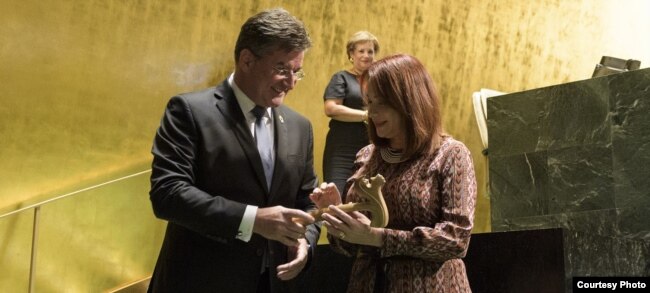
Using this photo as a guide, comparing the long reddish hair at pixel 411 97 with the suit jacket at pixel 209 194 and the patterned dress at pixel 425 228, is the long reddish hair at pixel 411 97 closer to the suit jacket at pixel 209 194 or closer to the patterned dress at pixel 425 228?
Result: the patterned dress at pixel 425 228

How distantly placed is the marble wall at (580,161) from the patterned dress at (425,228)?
160cm

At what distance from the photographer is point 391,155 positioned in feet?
8.58

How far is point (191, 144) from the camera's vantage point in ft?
7.86

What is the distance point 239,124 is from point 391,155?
1.68 feet

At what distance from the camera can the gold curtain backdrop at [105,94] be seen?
16.0 feet

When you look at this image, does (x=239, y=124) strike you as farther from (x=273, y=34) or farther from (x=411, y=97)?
(x=411, y=97)

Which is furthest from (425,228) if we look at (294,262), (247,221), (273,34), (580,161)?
(580,161)

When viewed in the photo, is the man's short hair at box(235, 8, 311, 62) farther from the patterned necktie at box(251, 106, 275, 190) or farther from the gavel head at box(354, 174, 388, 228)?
the gavel head at box(354, 174, 388, 228)

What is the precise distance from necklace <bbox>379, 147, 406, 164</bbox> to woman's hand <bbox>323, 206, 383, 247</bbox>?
12.8 inches

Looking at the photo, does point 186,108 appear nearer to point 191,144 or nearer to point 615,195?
point 191,144

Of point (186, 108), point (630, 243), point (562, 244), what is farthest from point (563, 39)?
point (186, 108)

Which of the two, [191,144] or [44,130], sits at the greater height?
[44,130]

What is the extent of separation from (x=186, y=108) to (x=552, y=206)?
8.07 ft

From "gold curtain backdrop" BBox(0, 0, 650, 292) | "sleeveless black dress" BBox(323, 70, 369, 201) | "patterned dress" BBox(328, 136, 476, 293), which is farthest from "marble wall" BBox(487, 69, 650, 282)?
"gold curtain backdrop" BBox(0, 0, 650, 292)
